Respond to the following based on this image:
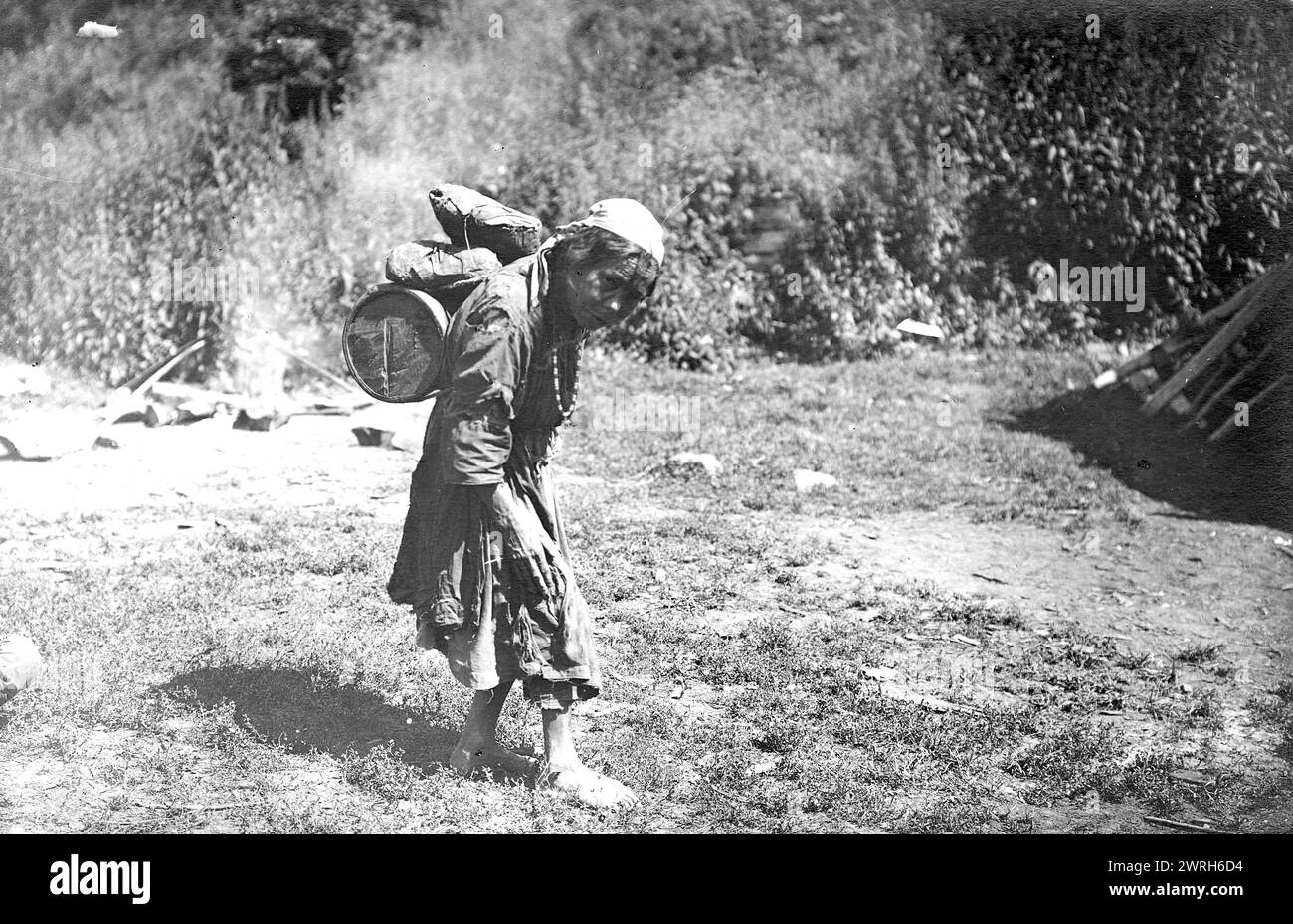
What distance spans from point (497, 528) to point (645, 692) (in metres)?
1.45

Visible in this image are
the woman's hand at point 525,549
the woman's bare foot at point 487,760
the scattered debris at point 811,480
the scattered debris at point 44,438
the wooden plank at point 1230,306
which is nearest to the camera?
the woman's hand at point 525,549

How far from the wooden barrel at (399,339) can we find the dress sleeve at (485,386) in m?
0.17

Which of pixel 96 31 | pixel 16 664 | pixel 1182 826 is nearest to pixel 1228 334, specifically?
pixel 1182 826

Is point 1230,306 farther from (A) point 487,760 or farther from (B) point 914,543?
(A) point 487,760

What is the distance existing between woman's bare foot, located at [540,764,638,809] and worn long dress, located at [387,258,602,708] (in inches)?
9.6

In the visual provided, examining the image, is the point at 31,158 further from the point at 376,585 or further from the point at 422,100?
the point at 376,585

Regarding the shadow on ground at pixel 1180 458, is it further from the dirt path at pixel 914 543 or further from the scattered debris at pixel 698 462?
the scattered debris at pixel 698 462

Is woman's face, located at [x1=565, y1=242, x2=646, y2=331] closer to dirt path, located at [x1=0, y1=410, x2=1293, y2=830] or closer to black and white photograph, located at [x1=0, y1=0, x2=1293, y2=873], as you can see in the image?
black and white photograph, located at [x1=0, y1=0, x2=1293, y2=873]

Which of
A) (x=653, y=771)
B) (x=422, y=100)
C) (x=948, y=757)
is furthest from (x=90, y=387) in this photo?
(x=948, y=757)

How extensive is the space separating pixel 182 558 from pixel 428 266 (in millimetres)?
2884

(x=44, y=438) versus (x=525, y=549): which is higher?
(x=525, y=549)

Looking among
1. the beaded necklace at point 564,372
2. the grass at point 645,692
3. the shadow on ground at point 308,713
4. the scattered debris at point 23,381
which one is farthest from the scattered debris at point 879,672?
the scattered debris at point 23,381

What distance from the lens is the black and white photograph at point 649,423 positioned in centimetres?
413

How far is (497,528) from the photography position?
3965 mm
